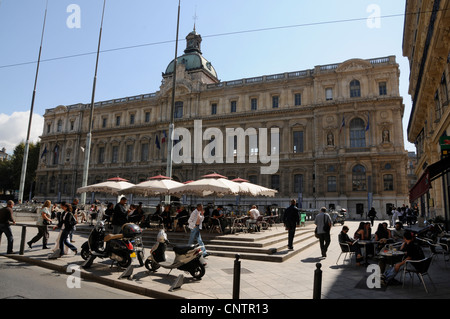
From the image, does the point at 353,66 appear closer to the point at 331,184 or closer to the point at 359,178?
the point at 359,178

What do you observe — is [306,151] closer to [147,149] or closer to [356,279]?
[147,149]

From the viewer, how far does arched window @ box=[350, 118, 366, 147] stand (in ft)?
117

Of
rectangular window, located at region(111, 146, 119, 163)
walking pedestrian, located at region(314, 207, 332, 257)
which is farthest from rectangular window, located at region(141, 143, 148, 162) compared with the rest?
walking pedestrian, located at region(314, 207, 332, 257)

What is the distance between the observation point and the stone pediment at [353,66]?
36.0 meters

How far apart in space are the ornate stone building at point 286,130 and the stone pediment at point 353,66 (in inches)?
4.4

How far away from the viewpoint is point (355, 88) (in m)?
36.6

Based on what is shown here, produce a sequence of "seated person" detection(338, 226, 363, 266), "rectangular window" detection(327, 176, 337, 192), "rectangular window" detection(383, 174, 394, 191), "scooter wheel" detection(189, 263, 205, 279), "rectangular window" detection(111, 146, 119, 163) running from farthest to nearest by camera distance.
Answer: "rectangular window" detection(111, 146, 119, 163), "rectangular window" detection(327, 176, 337, 192), "rectangular window" detection(383, 174, 394, 191), "seated person" detection(338, 226, 363, 266), "scooter wheel" detection(189, 263, 205, 279)

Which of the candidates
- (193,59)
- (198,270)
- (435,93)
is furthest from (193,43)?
(198,270)

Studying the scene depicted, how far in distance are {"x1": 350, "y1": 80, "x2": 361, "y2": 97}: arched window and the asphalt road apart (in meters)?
36.4

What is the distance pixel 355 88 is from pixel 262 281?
34.9 metres

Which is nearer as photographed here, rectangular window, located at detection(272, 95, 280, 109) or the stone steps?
the stone steps

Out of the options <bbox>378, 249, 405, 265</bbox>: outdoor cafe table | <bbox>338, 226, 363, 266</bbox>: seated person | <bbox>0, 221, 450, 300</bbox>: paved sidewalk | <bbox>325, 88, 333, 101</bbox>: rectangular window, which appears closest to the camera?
<bbox>0, 221, 450, 300</bbox>: paved sidewalk

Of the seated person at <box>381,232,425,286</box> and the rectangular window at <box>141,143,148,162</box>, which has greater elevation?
the rectangular window at <box>141,143,148,162</box>

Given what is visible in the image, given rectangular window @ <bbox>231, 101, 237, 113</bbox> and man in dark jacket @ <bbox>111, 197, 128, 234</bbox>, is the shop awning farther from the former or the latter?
rectangular window @ <bbox>231, 101, 237, 113</bbox>
